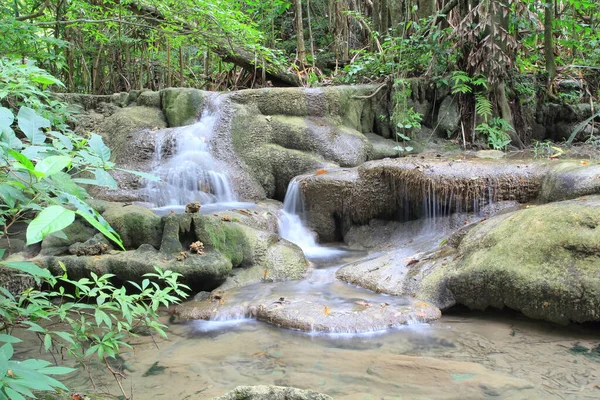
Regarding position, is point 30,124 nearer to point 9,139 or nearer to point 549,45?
point 9,139

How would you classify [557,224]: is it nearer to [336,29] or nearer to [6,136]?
[6,136]

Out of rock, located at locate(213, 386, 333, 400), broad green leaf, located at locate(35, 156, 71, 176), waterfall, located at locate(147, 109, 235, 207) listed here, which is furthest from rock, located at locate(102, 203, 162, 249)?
broad green leaf, located at locate(35, 156, 71, 176)

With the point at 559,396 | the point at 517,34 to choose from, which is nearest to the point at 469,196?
the point at 559,396

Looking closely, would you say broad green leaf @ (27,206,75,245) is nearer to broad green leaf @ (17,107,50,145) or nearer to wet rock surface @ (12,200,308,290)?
broad green leaf @ (17,107,50,145)

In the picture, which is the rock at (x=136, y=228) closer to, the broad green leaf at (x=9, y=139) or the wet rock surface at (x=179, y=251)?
the wet rock surface at (x=179, y=251)

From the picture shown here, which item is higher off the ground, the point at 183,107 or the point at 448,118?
the point at 183,107

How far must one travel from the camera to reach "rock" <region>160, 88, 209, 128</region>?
995cm

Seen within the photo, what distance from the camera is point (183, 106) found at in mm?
9992

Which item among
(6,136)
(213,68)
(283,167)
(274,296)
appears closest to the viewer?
(6,136)

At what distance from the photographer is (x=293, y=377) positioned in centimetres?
326

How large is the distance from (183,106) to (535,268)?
7747 mm

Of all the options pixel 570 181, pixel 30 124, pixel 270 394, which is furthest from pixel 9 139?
pixel 570 181

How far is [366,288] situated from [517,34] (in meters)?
8.39

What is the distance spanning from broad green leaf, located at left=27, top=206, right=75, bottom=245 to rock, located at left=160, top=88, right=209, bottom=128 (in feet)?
30.0
